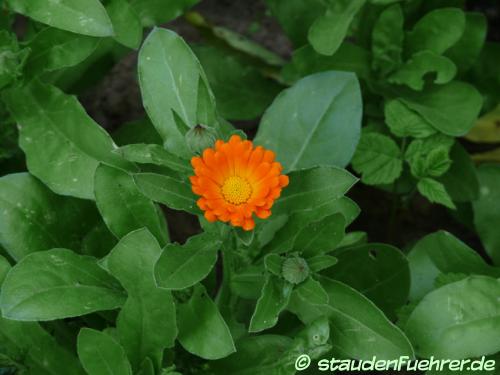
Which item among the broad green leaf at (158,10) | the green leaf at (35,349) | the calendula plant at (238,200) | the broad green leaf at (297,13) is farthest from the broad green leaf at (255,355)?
the broad green leaf at (297,13)

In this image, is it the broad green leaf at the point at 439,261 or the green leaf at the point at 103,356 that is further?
the broad green leaf at the point at 439,261

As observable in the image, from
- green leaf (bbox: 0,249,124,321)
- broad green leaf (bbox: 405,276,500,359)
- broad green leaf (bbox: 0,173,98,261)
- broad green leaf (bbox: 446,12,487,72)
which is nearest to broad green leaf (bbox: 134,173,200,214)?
green leaf (bbox: 0,249,124,321)

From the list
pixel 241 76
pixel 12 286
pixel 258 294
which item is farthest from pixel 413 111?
pixel 12 286

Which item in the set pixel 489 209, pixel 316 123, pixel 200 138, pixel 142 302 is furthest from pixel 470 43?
pixel 142 302

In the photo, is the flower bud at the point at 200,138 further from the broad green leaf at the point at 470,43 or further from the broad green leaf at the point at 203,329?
the broad green leaf at the point at 470,43

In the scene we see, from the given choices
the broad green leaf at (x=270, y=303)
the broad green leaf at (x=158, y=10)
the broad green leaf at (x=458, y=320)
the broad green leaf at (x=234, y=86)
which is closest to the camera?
the broad green leaf at (x=270, y=303)

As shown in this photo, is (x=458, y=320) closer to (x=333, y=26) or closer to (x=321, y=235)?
(x=321, y=235)
